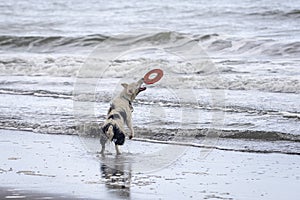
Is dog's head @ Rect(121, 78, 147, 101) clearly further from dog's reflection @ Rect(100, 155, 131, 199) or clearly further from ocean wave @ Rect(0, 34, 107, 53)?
ocean wave @ Rect(0, 34, 107, 53)

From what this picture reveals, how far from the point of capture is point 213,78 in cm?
1427

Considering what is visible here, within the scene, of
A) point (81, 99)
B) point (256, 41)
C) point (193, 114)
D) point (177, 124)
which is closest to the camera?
point (177, 124)

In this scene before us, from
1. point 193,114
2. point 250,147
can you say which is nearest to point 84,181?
point 250,147

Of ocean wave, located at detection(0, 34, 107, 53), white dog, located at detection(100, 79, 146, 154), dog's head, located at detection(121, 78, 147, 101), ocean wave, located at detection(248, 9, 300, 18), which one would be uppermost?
ocean wave, located at detection(248, 9, 300, 18)

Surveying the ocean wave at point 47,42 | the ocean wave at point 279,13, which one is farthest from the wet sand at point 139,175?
the ocean wave at point 279,13

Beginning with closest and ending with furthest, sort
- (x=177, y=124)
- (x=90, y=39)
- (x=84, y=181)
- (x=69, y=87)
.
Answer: (x=84, y=181), (x=177, y=124), (x=69, y=87), (x=90, y=39)

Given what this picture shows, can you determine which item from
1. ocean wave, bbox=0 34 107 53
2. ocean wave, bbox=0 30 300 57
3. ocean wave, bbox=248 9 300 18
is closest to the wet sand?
ocean wave, bbox=0 30 300 57

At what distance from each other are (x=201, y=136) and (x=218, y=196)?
3.24m

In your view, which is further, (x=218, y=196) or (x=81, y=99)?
(x=81, y=99)

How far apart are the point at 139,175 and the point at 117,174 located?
217 mm

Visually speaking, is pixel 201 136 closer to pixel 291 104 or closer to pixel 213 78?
pixel 291 104

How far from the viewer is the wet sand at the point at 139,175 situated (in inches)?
251

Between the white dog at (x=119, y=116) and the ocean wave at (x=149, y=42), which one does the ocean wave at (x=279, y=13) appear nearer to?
the ocean wave at (x=149, y=42)

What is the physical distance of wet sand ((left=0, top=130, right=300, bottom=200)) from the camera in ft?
20.9
